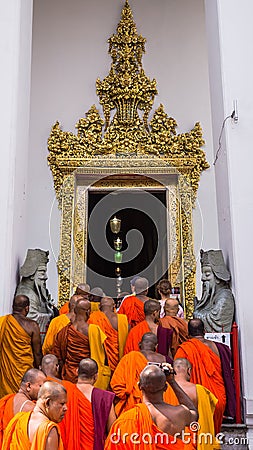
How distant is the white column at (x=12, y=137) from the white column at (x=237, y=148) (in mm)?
2606

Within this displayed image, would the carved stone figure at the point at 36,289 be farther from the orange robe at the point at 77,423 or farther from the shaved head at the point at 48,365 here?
the orange robe at the point at 77,423

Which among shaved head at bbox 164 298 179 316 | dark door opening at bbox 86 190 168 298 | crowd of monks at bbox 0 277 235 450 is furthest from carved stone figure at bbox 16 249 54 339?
dark door opening at bbox 86 190 168 298

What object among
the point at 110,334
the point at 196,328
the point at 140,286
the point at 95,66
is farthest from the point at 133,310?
the point at 95,66

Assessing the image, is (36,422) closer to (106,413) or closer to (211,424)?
(106,413)

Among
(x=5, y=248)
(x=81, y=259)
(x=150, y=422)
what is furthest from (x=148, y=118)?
(x=150, y=422)

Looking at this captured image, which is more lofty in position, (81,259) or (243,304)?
(81,259)

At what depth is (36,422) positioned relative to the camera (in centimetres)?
349

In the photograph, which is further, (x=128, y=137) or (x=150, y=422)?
(x=128, y=137)

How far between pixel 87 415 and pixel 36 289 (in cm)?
292

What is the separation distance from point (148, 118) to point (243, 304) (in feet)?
16.8

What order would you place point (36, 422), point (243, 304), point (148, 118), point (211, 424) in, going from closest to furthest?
point (36, 422), point (211, 424), point (243, 304), point (148, 118)

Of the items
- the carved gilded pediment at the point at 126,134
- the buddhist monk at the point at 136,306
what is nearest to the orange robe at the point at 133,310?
the buddhist monk at the point at 136,306

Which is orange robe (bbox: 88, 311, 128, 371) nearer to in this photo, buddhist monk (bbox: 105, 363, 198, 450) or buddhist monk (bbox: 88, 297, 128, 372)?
buddhist monk (bbox: 88, 297, 128, 372)

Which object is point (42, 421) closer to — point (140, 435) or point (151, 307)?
point (140, 435)
